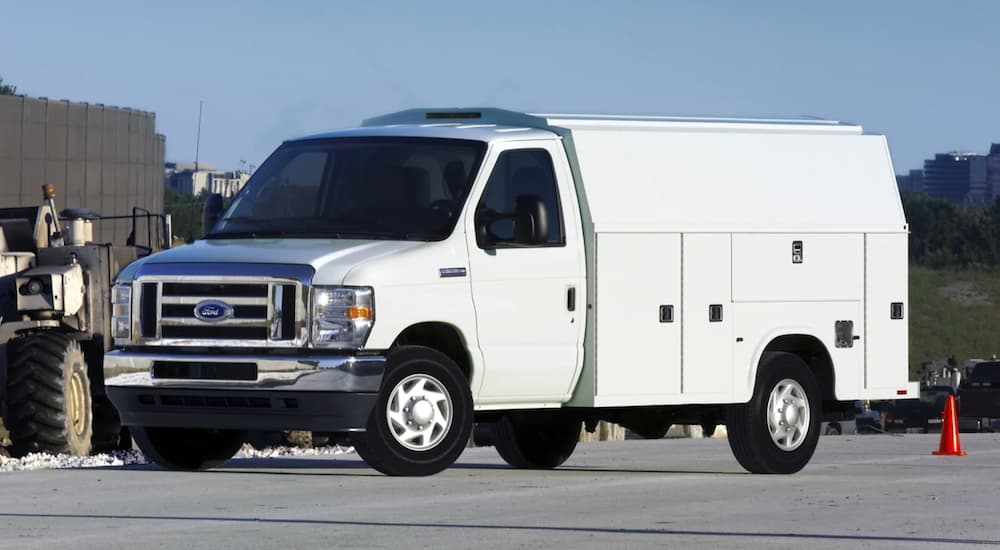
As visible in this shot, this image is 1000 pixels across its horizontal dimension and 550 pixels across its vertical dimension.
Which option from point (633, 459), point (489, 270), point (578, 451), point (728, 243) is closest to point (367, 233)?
point (489, 270)

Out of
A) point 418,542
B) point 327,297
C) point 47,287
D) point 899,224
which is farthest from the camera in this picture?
point 47,287

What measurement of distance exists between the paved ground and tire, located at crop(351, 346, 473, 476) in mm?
164

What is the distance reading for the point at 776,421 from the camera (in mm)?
16281

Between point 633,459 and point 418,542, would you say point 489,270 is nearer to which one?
point 418,542

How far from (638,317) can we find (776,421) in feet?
5.32

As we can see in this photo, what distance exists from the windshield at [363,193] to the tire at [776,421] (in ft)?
9.55

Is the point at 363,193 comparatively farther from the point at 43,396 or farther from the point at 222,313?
the point at 43,396

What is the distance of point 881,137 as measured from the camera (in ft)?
56.9

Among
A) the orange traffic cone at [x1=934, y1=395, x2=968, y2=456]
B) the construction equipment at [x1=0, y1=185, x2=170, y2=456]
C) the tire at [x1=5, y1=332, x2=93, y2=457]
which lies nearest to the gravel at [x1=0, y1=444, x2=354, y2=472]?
the tire at [x1=5, y1=332, x2=93, y2=457]

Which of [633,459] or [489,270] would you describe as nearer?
[489,270]

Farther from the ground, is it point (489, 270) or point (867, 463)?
point (489, 270)

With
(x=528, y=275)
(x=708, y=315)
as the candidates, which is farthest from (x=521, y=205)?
(x=708, y=315)

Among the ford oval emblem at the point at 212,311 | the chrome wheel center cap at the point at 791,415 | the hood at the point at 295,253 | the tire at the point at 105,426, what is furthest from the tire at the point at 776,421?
the tire at the point at 105,426

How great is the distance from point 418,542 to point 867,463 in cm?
939
